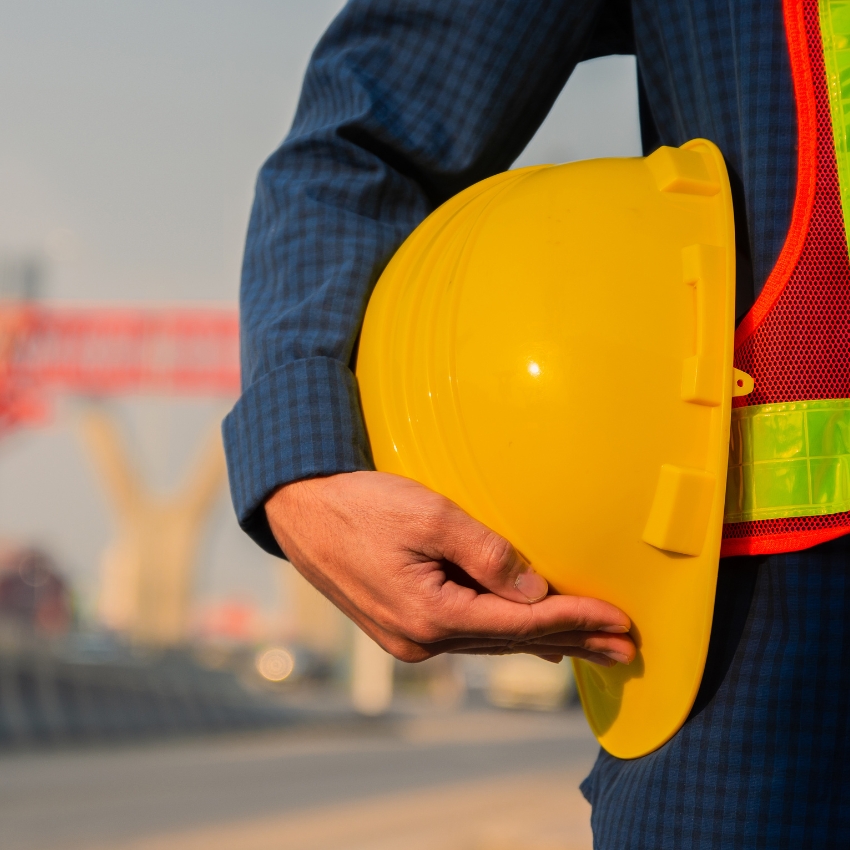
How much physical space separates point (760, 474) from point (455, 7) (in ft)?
1.95

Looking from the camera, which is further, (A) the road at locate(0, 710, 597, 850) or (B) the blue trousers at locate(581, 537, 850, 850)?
(A) the road at locate(0, 710, 597, 850)

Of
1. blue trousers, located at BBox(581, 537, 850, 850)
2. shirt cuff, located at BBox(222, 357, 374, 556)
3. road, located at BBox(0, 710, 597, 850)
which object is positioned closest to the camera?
blue trousers, located at BBox(581, 537, 850, 850)

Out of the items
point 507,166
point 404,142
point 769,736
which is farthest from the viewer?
point 507,166

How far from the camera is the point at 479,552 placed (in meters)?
0.98

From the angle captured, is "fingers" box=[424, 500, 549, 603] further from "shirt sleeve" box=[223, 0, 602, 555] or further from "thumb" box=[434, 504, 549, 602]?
"shirt sleeve" box=[223, 0, 602, 555]

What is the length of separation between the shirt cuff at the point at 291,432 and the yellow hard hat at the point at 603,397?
0.05 metres

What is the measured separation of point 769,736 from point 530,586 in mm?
231

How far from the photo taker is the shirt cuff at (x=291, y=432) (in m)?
1.04

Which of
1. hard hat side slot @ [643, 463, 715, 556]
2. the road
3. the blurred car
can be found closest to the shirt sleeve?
hard hat side slot @ [643, 463, 715, 556]

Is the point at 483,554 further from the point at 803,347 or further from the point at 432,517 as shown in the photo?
the point at 803,347

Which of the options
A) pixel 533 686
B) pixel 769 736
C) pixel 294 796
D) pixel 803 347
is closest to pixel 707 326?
pixel 803 347

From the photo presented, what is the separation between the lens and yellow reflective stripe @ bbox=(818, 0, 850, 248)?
0.95m

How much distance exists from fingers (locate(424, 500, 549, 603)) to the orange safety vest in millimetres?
196

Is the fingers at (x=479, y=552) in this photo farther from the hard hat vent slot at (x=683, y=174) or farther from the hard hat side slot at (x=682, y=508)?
the hard hat vent slot at (x=683, y=174)
